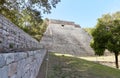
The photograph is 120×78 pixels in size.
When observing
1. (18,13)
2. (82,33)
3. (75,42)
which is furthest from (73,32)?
(18,13)

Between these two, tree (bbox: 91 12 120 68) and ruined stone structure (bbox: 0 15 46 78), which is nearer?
ruined stone structure (bbox: 0 15 46 78)

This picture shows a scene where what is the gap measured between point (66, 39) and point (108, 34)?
19.7 metres

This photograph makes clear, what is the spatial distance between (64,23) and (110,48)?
2902 cm

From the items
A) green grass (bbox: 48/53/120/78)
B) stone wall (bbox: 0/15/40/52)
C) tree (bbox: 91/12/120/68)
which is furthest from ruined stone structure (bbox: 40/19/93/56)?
stone wall (bbox: 0/15/40/52)

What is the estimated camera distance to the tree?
20219 millimetres

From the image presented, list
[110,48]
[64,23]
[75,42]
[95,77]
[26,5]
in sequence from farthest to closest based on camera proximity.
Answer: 1. [64,23]
2. [75,42]
3. [110,48]
4. [26,5]
5. [95,77]

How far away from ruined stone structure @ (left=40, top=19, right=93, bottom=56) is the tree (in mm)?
11197

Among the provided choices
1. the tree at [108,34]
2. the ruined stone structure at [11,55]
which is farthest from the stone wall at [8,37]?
the tree at [108,34]

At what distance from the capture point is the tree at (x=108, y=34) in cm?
2022

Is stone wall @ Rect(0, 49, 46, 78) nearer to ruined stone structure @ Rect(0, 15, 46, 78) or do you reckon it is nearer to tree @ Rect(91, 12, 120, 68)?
ruined stone structure @ Rect(0, 15, 46, 78)

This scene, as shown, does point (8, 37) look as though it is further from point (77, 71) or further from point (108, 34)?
point (108, 34)

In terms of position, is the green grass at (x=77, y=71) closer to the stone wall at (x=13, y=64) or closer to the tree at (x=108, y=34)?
the stone wall at (x=13, y=64)

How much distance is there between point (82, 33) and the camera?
147 feet

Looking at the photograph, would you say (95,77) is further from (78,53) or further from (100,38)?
(78,53)
